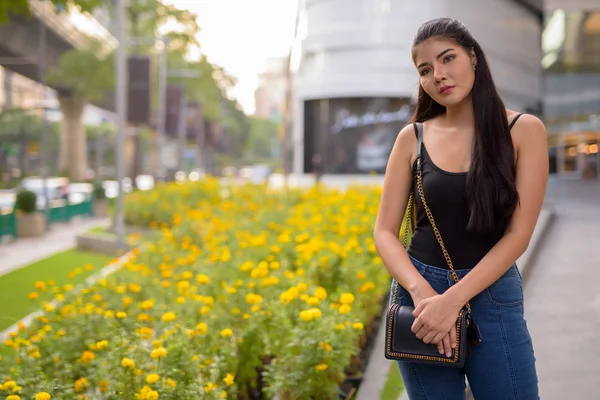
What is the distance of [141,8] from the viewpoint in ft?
115

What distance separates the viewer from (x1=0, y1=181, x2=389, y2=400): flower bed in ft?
12.3

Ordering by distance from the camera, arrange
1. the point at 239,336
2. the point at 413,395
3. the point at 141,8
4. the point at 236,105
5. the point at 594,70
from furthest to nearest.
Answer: the point at 236,105, the point at 141,8, the point at 594,70, the point at 239,336, the point at 413,395

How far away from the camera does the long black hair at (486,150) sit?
2.13 m

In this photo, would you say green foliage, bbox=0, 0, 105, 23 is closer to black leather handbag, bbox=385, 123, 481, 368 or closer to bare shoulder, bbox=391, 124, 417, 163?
bare shoulder, bbox=391, 124, 417, 163

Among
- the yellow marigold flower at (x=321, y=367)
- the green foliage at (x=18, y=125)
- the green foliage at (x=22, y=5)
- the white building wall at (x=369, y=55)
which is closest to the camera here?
the yellow marigold flower at (x=321, y=367)

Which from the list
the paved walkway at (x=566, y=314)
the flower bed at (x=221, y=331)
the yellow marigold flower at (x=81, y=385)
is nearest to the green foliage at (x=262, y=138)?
the paved walkway at (x=566, y=314)

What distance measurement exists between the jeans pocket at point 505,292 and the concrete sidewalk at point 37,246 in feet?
36.2

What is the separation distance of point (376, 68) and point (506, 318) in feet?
82.9

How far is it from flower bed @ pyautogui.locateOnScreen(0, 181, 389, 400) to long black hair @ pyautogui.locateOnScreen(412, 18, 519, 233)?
1.59 metres

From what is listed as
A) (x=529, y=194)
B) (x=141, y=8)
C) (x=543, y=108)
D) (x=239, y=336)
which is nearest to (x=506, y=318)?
(x=529, y=194)

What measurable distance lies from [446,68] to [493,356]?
2.70 feet

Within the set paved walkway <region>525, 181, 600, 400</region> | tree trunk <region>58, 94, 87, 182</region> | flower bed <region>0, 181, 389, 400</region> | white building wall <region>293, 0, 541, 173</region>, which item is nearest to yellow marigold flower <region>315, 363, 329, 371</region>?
flower bed <region>0, 181, 389, 400</region>

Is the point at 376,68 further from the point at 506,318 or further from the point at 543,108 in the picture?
the point at 506,318

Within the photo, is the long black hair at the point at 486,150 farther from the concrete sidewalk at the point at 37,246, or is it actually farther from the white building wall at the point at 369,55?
the white building wall at the point at 369,55
